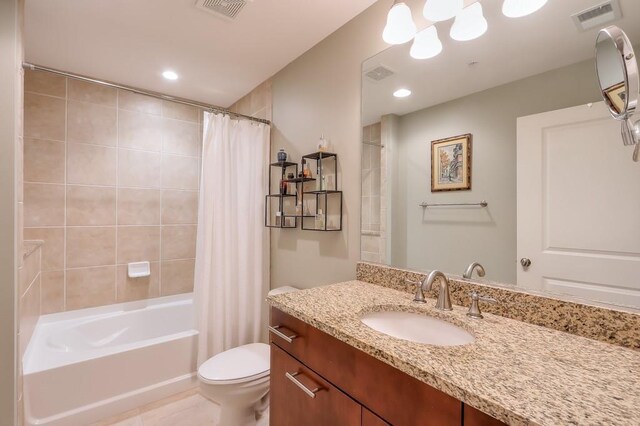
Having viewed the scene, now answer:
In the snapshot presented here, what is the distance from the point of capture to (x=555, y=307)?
941 mm

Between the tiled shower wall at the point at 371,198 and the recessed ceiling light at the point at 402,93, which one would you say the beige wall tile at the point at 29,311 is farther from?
the recessed ceiling light at the point at 402,93

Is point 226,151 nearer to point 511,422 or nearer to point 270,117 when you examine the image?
point 270,117

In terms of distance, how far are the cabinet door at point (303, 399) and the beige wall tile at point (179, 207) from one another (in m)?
2.14

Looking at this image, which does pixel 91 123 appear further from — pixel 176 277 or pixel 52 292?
pixel 176 277

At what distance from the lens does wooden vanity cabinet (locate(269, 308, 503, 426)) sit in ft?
2.20

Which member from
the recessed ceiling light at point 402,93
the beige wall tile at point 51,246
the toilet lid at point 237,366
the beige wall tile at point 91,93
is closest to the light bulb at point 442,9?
the recessed ceiling light at point 402,93

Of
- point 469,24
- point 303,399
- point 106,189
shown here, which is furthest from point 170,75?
point 303,399

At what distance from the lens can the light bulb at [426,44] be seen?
1341 mm

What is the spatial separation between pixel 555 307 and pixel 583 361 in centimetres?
25

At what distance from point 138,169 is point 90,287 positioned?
1.10 m

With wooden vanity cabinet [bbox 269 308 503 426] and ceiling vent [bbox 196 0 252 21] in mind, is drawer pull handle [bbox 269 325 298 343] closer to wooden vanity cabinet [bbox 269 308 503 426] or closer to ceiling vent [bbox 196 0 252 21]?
wooden vanity cabinet [bbox 269 308 503 426]

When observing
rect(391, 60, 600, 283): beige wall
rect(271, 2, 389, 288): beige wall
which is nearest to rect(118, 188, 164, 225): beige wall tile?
rect(271, 2, 389, 288): beige wall

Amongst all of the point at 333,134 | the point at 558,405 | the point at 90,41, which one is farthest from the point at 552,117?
the point at 90,41

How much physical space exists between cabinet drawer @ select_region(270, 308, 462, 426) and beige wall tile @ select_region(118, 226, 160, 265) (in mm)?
2227
